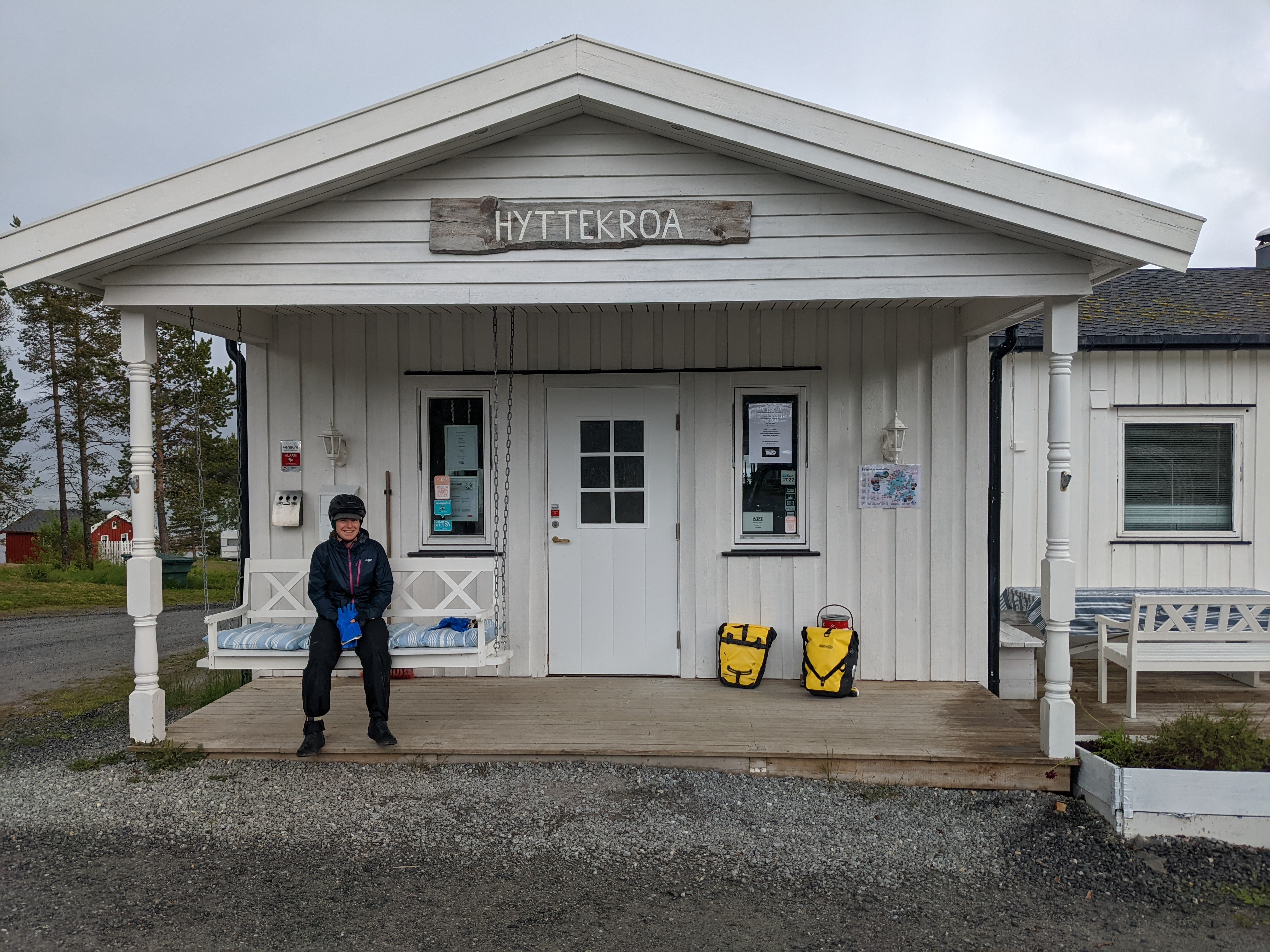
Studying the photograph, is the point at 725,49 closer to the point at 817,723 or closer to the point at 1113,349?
the point at 1113,349

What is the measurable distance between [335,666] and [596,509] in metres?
2.03

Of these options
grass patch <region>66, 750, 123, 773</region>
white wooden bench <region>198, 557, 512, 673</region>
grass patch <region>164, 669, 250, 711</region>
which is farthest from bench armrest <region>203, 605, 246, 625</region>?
grass patch <region>66, 750, 123, 773</region>

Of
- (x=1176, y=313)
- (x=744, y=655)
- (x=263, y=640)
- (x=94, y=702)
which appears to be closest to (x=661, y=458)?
(x=744, y=655)

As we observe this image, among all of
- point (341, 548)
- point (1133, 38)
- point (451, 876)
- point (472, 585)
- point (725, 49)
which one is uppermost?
point (725, 49)

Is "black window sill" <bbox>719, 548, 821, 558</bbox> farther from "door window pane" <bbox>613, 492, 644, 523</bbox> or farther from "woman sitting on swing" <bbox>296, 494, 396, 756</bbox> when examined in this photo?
"woman sitting on swing" <bbox>296, 494, 396, 756</bbox>

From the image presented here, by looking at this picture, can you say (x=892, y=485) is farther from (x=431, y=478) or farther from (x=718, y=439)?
(x=431, y=478)

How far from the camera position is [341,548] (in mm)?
4496

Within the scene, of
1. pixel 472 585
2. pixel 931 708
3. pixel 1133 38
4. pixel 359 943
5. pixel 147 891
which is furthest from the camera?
pixel 1133 38

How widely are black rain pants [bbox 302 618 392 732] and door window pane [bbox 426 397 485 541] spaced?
1.40 m

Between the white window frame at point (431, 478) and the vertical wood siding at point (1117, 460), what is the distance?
14.5 ft

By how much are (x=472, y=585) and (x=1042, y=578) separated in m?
3.63

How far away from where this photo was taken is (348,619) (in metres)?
4.45

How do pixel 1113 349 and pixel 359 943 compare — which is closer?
pixel 359 943

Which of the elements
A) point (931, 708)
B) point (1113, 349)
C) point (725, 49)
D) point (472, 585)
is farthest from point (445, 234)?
point (725, 49)
